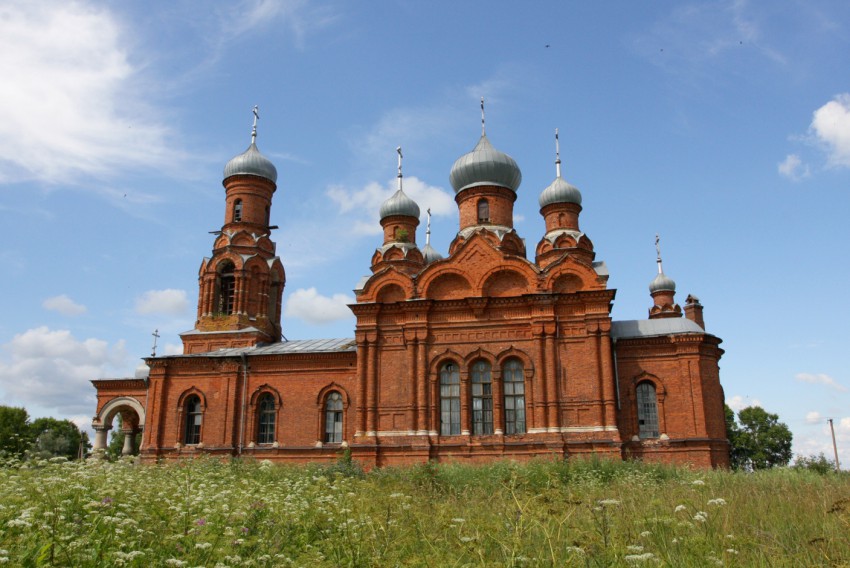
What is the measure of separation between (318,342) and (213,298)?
5850 millimetres

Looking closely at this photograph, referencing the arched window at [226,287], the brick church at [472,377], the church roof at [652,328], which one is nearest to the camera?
the brick church at [472,377]

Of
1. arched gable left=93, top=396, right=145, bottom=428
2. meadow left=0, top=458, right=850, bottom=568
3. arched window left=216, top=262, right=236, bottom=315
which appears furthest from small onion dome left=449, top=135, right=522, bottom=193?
meadow left=0, top=458, right=850, bottom=568

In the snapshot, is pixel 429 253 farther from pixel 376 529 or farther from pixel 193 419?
pixel 376 529

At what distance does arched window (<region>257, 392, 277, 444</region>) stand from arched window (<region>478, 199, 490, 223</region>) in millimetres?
10935

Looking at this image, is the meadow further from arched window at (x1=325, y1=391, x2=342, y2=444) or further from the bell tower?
the bell tower

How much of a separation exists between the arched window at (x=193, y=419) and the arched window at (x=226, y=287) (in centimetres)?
475

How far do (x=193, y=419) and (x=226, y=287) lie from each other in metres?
6.51

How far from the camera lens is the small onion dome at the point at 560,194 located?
1214 inches

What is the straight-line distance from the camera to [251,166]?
31.1 metres

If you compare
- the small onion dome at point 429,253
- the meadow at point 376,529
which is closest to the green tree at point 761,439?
the small onion dome at point 429,253

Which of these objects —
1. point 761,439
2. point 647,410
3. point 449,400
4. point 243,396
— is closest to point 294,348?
point 243,396

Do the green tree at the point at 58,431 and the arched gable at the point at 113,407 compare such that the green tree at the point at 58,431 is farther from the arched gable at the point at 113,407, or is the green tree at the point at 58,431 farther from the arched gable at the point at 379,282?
the arched gable at the point at 379,282

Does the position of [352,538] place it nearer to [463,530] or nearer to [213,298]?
[463,530]

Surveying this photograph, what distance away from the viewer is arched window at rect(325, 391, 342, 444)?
24.5 metres
